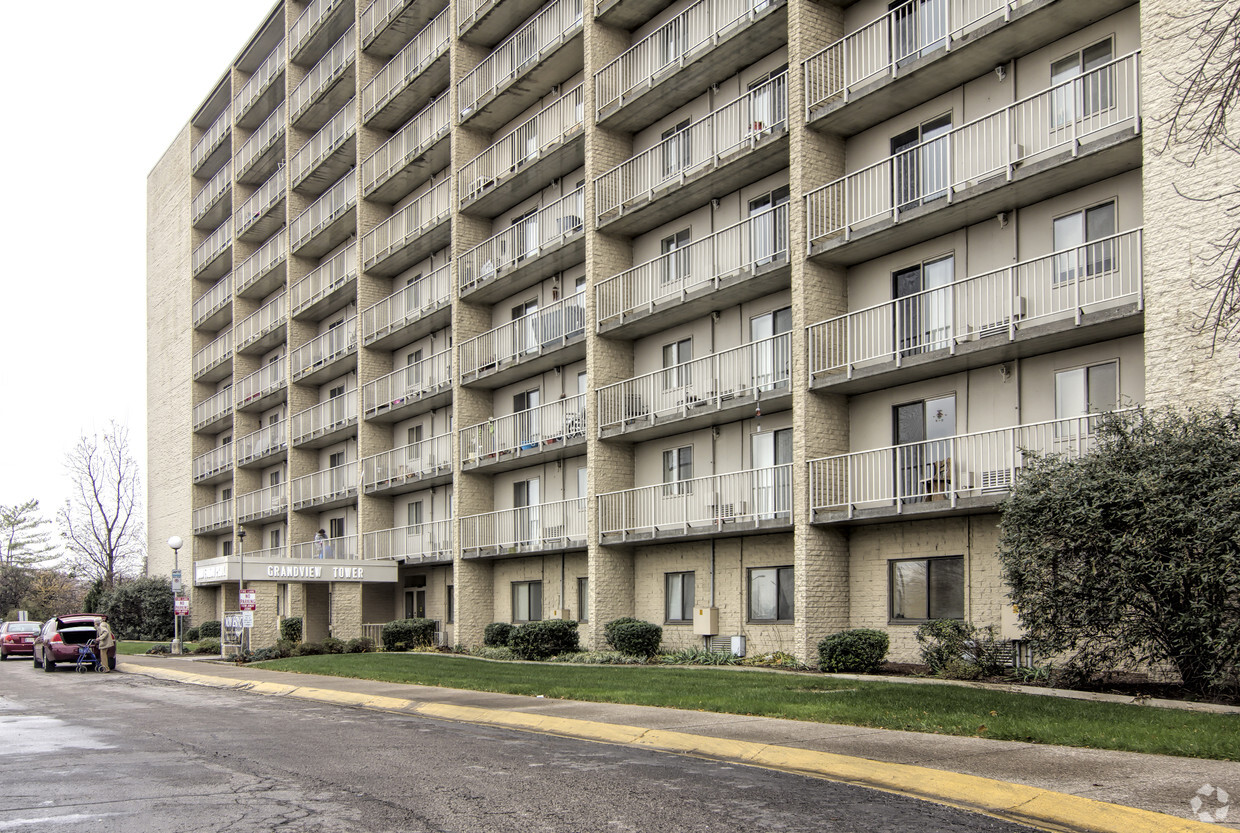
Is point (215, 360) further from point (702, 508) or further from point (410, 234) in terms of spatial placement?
point (702, 508)

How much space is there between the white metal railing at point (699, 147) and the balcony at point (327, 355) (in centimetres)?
1686

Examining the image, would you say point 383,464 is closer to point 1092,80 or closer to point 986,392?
point 986,392

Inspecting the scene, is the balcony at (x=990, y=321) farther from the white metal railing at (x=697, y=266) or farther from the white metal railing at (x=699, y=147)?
the white metal railing at (x=699, y=147)

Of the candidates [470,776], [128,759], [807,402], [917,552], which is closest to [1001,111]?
[807,402]

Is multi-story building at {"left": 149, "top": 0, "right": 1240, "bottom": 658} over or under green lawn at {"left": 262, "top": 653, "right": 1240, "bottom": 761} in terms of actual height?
over

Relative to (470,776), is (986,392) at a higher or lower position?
higher

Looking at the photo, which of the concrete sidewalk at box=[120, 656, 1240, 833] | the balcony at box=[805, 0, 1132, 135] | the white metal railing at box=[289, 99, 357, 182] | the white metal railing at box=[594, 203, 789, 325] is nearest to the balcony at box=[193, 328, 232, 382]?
the white metal railing at box=[289, 99, 357, 182]

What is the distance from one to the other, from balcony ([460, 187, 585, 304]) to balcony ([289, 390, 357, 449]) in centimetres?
952

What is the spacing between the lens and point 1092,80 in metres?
19.5

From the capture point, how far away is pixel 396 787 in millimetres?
9516

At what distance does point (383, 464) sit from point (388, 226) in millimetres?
8657

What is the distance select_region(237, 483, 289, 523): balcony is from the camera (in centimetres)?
4881

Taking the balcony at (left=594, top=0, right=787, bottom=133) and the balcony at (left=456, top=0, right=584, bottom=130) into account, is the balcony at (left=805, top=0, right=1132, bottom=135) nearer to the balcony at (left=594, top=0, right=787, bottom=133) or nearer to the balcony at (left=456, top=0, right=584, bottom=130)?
the balcony at (left=594, top=0, right=787, bottom=133)

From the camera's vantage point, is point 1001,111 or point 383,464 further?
point 383,464
